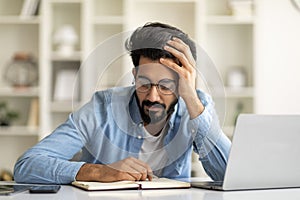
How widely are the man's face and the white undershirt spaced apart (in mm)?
56

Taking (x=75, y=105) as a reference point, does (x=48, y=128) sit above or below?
below

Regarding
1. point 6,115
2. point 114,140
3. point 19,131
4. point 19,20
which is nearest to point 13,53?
point 19,20

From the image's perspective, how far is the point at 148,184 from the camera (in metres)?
1.50

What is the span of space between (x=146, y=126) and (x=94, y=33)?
2.82 metres

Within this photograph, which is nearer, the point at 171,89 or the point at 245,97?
the point at 171,89

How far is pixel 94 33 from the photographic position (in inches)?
169

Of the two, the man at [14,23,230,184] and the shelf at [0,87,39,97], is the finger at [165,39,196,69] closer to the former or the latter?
the man at [14,23,230,184]

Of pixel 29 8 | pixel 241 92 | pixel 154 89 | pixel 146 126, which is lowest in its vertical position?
pixel 241 92

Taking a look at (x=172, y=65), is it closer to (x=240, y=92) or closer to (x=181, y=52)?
(x=181, y=52)

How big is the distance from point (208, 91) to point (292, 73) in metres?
2.88

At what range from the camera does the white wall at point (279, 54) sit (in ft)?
14.0

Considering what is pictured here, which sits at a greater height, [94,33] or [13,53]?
[94,33]

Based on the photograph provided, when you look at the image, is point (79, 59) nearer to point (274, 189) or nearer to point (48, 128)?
point (48, 128)

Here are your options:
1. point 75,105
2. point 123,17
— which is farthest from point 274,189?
point 123,17
